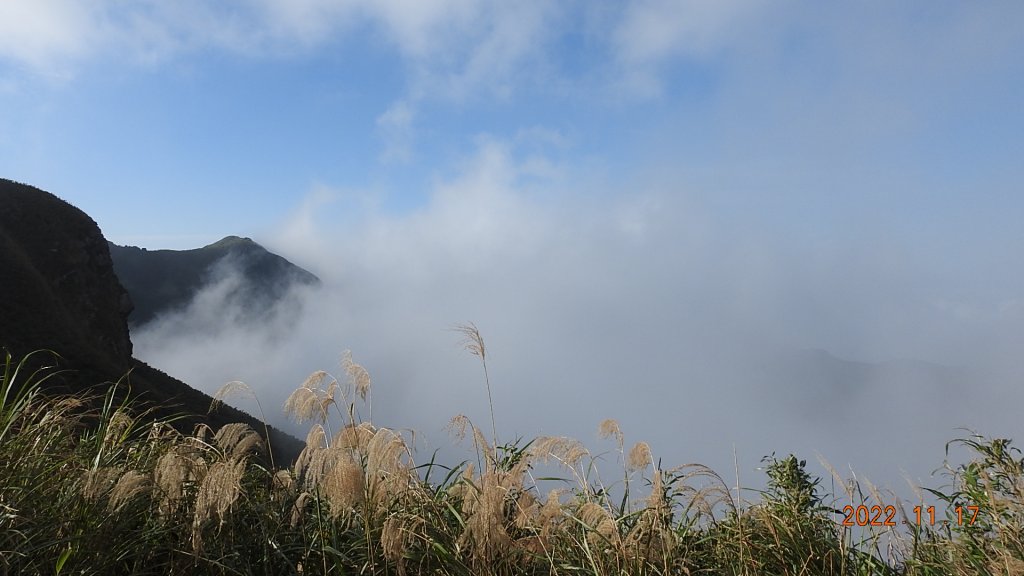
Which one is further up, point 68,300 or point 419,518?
point 68,300

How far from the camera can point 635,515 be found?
4484mm

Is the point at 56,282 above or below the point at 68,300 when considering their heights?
above

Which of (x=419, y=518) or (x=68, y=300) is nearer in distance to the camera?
(x=419, y=518)

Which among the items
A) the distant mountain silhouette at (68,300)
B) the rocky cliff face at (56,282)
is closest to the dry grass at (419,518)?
A: the distant mountain silhouette at (68,300)

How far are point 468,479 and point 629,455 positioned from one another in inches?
47.4

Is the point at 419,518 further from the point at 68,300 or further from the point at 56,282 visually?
the point at 56,282

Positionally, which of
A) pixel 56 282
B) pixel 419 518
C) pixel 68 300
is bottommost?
pixel 419 518

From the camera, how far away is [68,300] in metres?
70.1

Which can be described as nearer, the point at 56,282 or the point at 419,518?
the point at 419,518

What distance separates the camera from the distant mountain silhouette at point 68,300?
56.9 meters

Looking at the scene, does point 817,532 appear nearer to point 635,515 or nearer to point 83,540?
point 635,515

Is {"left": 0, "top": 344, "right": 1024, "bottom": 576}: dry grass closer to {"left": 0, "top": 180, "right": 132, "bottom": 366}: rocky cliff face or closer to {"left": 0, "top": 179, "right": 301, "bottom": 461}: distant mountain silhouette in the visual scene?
{"left": 0, "top": 179, "right": 301, "bottom": 461}: distant mountain silhouette

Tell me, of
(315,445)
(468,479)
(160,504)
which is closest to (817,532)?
(468,479)

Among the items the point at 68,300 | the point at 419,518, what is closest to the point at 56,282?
Result: the point at 68,300
